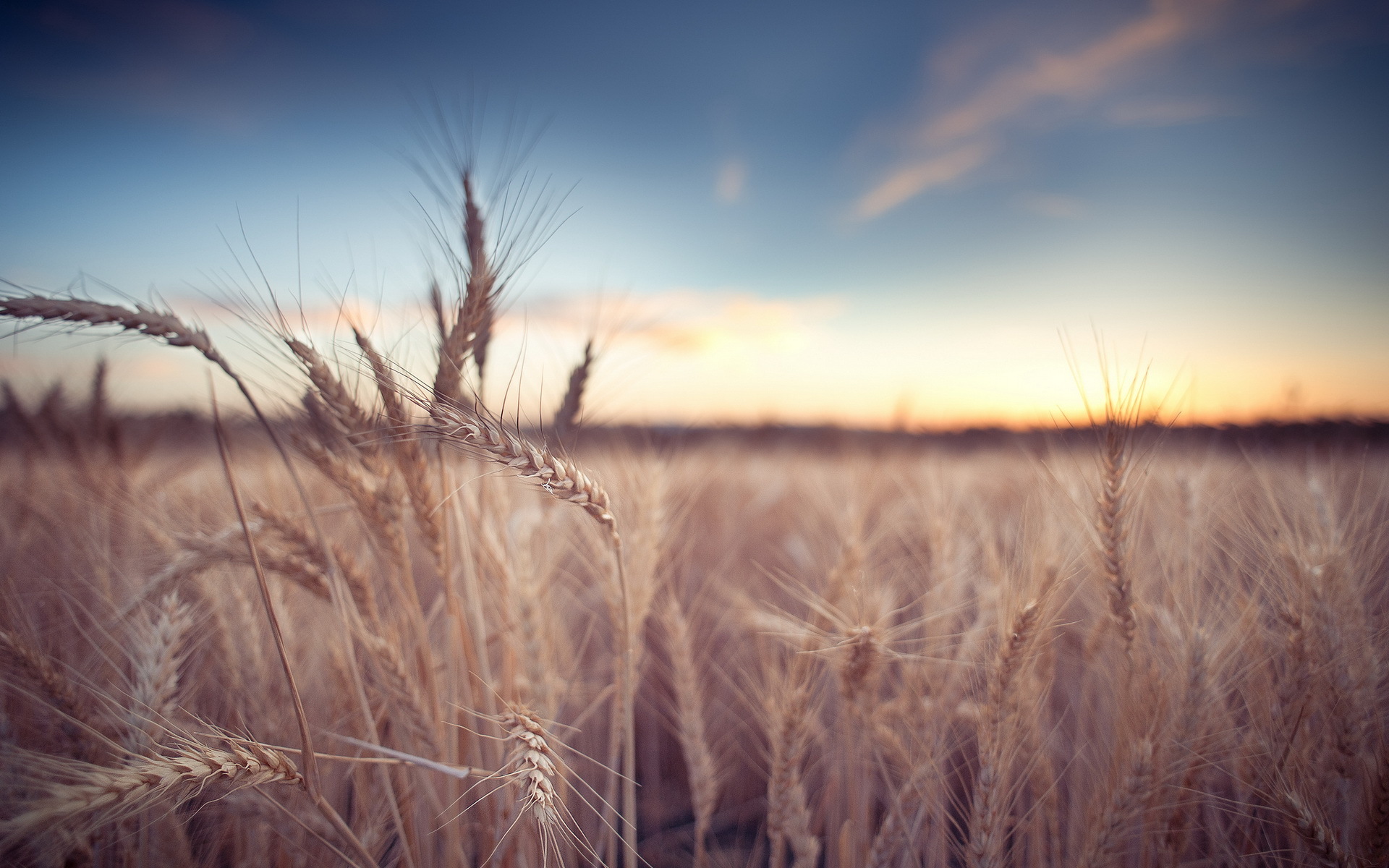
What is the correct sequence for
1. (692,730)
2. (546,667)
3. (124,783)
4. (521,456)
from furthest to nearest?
(692,730) → (546,667) → (521,456) → (124,783)

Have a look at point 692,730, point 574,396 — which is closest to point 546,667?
point 692,730

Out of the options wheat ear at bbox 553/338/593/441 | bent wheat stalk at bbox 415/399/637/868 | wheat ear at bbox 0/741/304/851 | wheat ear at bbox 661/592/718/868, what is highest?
wheat ear at bbox 553/338/593/441

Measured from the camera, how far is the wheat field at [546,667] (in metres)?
0.91

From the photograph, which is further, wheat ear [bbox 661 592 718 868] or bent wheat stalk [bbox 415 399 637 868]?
wheat ear [bbox 661 592 718 868]

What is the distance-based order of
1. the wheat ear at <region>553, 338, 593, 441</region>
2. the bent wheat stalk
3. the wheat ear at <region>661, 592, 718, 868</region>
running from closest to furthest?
the bent wheat stalk < the wheat ear at <region>553, 338, 593, 441</region> < the wheat ear at <region>661, 592, 718, 868</region>

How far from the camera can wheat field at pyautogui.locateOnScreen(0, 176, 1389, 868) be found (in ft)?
2.98

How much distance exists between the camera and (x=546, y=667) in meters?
1.29

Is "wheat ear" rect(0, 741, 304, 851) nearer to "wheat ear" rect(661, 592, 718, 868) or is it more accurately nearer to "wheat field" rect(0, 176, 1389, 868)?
"wheat field" rect(0, 176, 1389, 868)

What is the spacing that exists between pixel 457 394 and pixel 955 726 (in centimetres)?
201

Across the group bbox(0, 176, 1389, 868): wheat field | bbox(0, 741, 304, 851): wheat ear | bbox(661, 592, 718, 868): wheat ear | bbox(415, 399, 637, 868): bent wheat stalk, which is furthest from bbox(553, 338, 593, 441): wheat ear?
bbox(0, 741, 304, 851): wheat ear

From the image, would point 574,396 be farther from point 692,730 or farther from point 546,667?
point 692,730

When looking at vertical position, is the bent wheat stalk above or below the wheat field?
above

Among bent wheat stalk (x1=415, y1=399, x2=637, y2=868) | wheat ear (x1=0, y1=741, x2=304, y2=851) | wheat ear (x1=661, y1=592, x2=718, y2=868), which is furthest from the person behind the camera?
wheat ear (x1=661, y1=592, x2=718, y2=868)

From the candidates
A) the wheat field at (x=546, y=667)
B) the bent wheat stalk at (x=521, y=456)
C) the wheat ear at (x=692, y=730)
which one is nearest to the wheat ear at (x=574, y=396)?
the wheat field at (x=546, y=667)
